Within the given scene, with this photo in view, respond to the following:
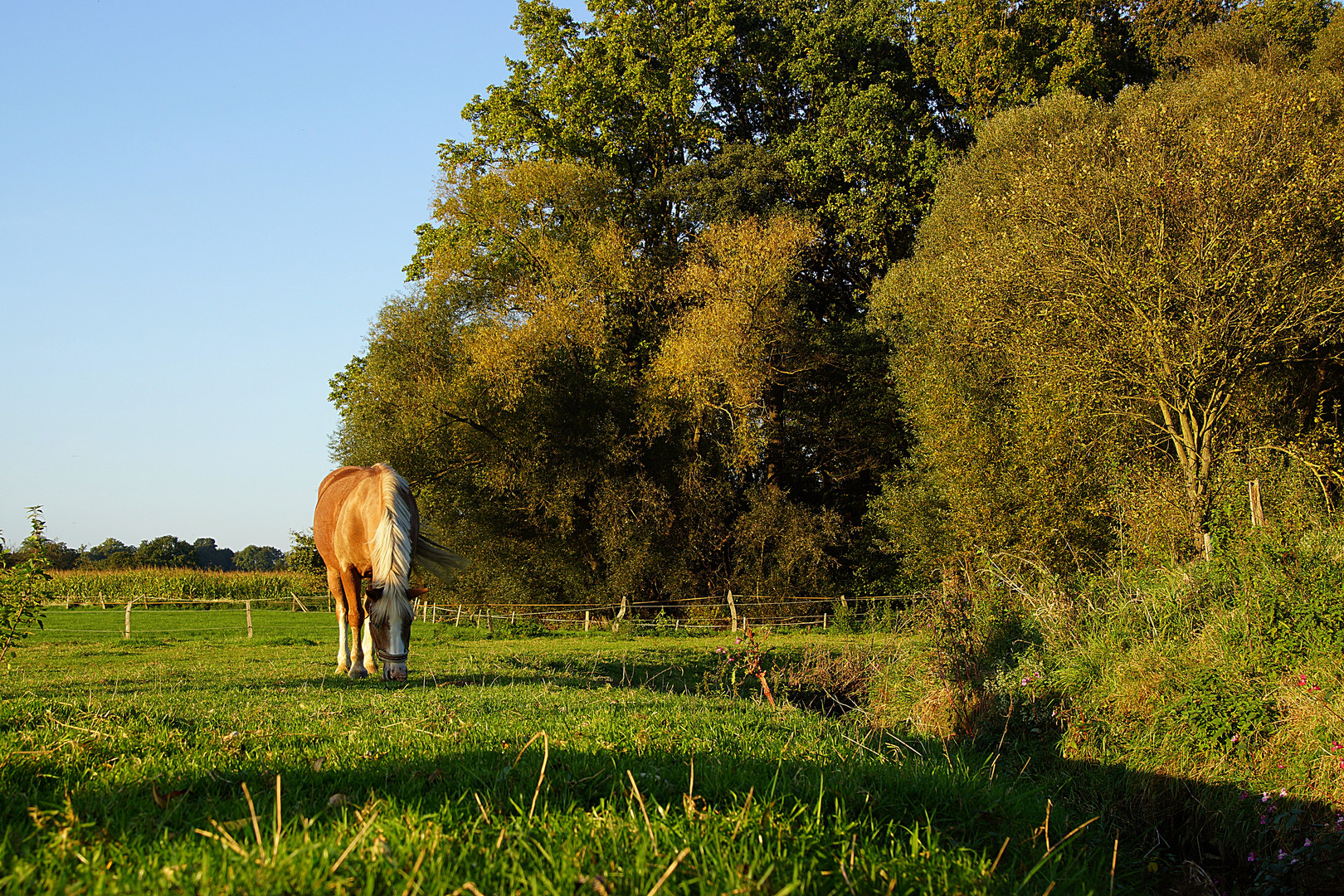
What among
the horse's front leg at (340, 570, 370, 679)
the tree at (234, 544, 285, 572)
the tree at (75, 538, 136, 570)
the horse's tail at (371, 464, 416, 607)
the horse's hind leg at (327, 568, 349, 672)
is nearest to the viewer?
the horse's tail at (371, 464, 416, 607)

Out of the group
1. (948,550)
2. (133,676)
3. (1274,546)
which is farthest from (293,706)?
Result: (948,550)

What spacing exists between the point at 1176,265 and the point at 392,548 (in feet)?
45.5

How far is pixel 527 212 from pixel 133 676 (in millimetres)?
19374

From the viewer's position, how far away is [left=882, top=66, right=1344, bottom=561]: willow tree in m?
14.8

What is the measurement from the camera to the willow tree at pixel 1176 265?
48.7 feet

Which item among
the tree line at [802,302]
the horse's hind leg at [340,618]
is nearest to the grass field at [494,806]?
the horse's hind leg at [340,618]

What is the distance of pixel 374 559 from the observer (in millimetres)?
9766

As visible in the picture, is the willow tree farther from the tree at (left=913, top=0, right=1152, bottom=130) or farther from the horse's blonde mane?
the horse's blonde mane

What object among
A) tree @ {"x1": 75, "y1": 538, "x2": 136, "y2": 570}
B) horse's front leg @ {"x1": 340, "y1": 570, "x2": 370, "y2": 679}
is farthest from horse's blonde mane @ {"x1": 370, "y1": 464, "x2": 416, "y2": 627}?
tree @ {"x1": 75, "y1": 538, "x2": 136, "y2": 570}

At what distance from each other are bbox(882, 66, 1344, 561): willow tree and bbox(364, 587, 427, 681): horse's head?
444 inches

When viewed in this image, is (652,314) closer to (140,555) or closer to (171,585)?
(171,585)

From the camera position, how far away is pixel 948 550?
22.0 meters

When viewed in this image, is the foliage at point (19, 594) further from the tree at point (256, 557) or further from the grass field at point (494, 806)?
the tree at point (256, 557)

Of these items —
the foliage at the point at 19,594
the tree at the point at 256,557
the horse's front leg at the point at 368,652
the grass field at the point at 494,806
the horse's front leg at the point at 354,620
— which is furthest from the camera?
the tree at the point at 256,557
